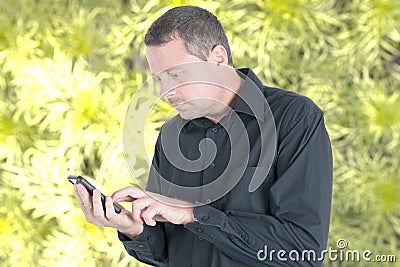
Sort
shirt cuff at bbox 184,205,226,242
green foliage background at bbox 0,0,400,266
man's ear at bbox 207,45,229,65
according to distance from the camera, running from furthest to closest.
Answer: green foliage background at bbox 0,0,400,266
man's ear at bbox 207,45,229,65
shirt cuff at bbox 184,205,226,242

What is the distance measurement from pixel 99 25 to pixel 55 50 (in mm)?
252

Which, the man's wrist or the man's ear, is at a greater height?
the man's ear

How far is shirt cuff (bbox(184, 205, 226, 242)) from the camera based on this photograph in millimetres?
1362

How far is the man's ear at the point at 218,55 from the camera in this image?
4.92 feet

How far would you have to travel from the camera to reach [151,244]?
1.57 metres

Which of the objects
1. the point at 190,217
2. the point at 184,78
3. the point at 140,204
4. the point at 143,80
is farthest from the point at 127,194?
the point at 143,80

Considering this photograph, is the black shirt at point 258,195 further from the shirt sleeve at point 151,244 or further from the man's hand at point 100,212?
the man's hand at point 100,212

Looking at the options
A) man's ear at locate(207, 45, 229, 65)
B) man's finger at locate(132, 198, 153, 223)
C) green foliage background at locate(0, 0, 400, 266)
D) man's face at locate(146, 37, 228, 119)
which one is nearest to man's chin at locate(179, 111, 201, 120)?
man's face at locate(146, 37, 228, 119)

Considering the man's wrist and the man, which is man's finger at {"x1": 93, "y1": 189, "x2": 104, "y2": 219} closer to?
the man

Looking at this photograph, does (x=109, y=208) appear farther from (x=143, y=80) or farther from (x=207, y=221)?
(x=143, y=80)

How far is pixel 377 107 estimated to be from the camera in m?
3.10

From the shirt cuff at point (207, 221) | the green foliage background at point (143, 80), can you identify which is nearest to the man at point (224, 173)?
the shirt cuff at point (207, 221)

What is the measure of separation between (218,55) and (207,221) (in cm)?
38

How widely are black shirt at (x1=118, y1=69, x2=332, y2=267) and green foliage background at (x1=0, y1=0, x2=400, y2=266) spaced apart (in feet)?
5.02
